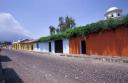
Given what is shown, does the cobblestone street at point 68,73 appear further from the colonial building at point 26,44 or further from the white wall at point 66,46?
the colonial building at point 26,44

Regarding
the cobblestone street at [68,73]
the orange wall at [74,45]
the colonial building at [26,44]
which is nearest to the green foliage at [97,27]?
the orange wall at [74,45]

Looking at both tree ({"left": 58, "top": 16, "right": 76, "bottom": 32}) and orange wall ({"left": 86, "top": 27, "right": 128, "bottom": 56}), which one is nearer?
orange wall ({"left": 86, "top": 27, "right": 128, "bottom": 56})

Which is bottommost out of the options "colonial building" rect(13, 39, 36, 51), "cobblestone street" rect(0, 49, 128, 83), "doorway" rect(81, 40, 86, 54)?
"cobblestone street" rect(0, 49, 128, 83)

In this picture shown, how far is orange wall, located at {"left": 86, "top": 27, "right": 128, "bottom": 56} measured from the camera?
20.2 metres

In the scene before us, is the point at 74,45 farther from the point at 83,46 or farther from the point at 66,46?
the point at 66,46

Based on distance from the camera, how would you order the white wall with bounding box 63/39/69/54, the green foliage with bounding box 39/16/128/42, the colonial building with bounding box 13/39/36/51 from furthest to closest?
the colonial building with bounding box 13/39/36/51 < the white wall with bounding box 63/39/69/54 < the green foliage with bounding box 39/16/128/42

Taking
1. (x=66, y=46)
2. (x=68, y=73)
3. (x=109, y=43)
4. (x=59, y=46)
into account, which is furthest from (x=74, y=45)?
(x=68, y=73)

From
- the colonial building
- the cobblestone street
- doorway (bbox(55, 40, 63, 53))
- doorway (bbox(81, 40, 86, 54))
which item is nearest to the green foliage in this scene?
doorway (bbox(81, 40, 86, 54))

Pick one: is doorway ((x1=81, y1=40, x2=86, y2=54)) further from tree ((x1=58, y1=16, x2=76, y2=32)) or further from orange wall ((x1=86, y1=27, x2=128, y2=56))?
tree ((x1=58, y1=16, x2=76, y2=32))

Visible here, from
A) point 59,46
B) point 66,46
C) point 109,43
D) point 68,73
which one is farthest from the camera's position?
point 59,46

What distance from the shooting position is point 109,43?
22312 millimetres

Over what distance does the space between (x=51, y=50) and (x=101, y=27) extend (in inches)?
819

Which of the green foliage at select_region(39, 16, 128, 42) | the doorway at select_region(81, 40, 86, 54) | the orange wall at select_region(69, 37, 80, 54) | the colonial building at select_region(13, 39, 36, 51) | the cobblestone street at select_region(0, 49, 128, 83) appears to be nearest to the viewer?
the cobblestone street at select_region(0, 49, 128, 83)

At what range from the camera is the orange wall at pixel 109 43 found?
20.2 meters
